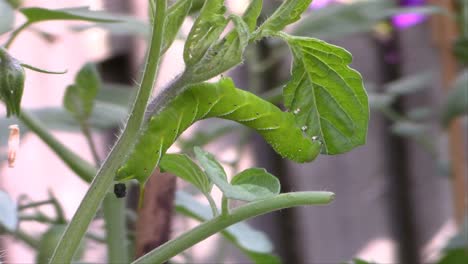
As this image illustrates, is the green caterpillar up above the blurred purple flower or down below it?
below

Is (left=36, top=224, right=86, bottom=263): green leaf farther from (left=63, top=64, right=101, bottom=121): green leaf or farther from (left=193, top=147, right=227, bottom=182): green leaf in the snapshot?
(left=193, top=147, right=227, bottom=182): green leaf

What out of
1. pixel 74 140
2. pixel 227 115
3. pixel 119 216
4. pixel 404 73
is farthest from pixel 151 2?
pixel 404 73

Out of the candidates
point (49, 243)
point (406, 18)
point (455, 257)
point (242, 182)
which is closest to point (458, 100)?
point (455, 257)

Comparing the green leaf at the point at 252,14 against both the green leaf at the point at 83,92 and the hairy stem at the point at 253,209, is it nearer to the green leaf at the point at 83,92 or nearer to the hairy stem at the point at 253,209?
the hairy stem at the point at 253,209

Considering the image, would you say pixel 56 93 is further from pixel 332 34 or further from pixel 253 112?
pixel 253 112

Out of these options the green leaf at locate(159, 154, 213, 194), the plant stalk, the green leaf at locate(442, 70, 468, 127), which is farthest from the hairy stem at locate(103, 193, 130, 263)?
the green leaf at locate(442, 70, 468, 127)

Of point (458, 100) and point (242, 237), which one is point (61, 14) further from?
point (458, 100)
